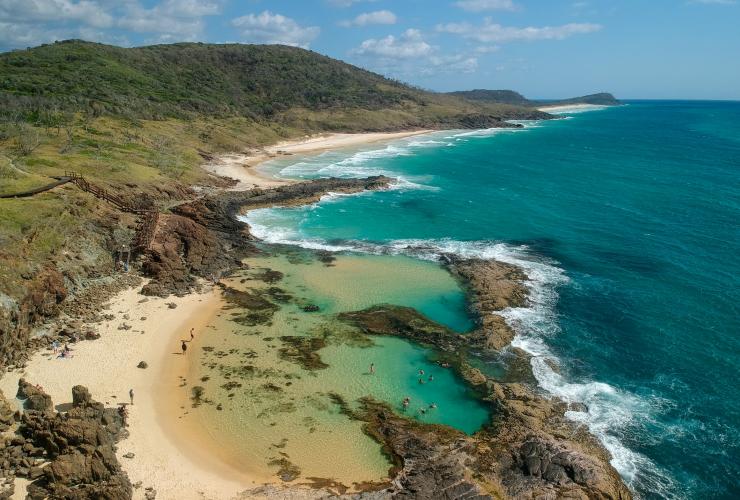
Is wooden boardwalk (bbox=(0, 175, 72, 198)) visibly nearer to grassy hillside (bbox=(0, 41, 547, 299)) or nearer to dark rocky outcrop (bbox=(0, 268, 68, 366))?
grassy hillside (bbox=(0, 41, 547, 299))

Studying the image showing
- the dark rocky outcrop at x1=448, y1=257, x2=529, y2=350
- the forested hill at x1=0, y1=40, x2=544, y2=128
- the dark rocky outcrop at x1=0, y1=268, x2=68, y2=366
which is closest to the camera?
the dark rocky outcrop at x1=0, y1=268, x2=68, y2=366

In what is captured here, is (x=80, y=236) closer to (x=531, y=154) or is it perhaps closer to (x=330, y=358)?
(x=330, y=358)

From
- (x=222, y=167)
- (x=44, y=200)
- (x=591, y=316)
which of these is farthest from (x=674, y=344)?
(x=222, y=167)

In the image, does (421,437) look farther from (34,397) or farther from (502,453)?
(34,397)

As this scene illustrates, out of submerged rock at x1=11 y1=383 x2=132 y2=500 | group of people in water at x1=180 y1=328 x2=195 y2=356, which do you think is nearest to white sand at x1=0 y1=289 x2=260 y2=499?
group of people in water at x1=180 y1=328 x2=195 y2=356

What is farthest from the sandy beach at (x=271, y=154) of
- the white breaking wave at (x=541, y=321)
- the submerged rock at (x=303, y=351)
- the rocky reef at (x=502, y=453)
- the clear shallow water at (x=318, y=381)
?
the rocky reef at (x=502, y=453)

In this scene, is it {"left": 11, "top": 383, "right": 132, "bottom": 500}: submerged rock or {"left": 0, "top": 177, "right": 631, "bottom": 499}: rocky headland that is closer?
{"left": 11, "top": 383, "right": 132, "bottom": 500}: submerged rock

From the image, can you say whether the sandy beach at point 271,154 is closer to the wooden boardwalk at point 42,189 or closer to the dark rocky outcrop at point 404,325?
the wooden boardwalk at point 42,189
